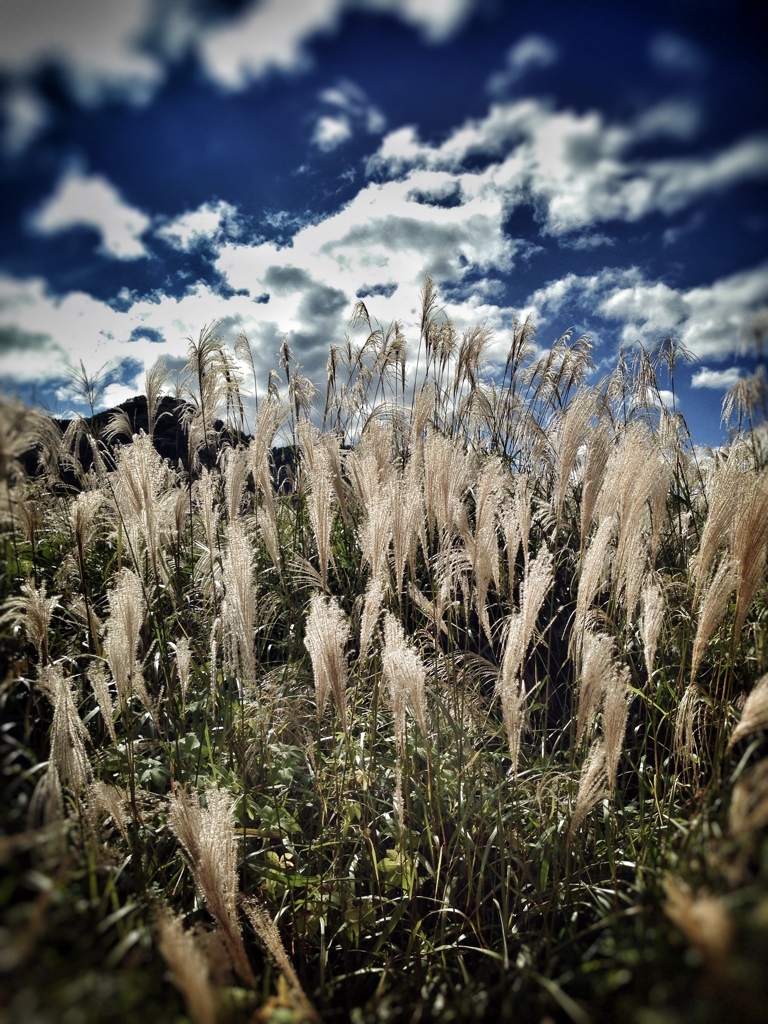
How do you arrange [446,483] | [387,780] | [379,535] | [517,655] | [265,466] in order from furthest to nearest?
[265,466] → [387,780] → [446,483] → [379,535] → [517,655]

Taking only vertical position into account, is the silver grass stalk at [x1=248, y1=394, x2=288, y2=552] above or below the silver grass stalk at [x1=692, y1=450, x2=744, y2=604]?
above

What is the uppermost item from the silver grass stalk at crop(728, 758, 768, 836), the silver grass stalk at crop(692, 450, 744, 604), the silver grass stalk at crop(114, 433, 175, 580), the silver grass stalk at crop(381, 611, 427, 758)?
the silver grass stalk at crop(114, 433, 175, 580)

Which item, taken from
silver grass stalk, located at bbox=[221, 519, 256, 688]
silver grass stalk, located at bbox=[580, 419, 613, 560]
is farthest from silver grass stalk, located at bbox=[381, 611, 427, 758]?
Answer: silver grass stalk, located at bbox=[580, 419, 613, 560]

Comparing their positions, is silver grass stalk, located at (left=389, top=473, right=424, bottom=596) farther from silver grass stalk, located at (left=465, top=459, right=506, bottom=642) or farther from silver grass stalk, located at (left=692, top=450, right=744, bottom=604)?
silver grass stalk, located at (left=692, top=450, right=744, bottom=604)

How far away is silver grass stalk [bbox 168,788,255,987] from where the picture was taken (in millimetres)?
1406

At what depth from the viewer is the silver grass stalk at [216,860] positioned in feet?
4.61

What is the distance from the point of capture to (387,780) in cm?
258

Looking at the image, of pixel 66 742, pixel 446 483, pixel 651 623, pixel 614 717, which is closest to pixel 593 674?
pixel 614 717

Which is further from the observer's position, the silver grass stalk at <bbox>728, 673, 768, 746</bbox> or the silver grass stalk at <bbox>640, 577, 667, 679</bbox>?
the silver grass stalk at <bbox>640, 577, 667, 679</bbox>

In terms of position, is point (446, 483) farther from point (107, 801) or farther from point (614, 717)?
point (107, 801)

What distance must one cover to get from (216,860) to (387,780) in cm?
128

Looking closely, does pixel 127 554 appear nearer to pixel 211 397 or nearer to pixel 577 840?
pixel 211 397

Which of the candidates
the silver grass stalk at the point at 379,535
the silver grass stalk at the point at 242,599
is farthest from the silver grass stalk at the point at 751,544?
the silver grass stalk at the point at 242,599

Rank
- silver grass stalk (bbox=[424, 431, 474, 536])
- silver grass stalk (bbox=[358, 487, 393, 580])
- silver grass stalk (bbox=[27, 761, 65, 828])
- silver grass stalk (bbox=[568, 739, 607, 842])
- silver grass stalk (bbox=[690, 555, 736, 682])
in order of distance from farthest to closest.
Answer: silver grass stalk (bbox=[424, 431, 474, 536]), silver grass stalk (bbox=[358, 487, 393, 580]), silver grass stalk (bbox=[690, 555, 736, 682]), silver grass stalk (bbox=[568, 739, 607, 842]), silver grass stalk (bbox=[27, 761, 65, 828])
